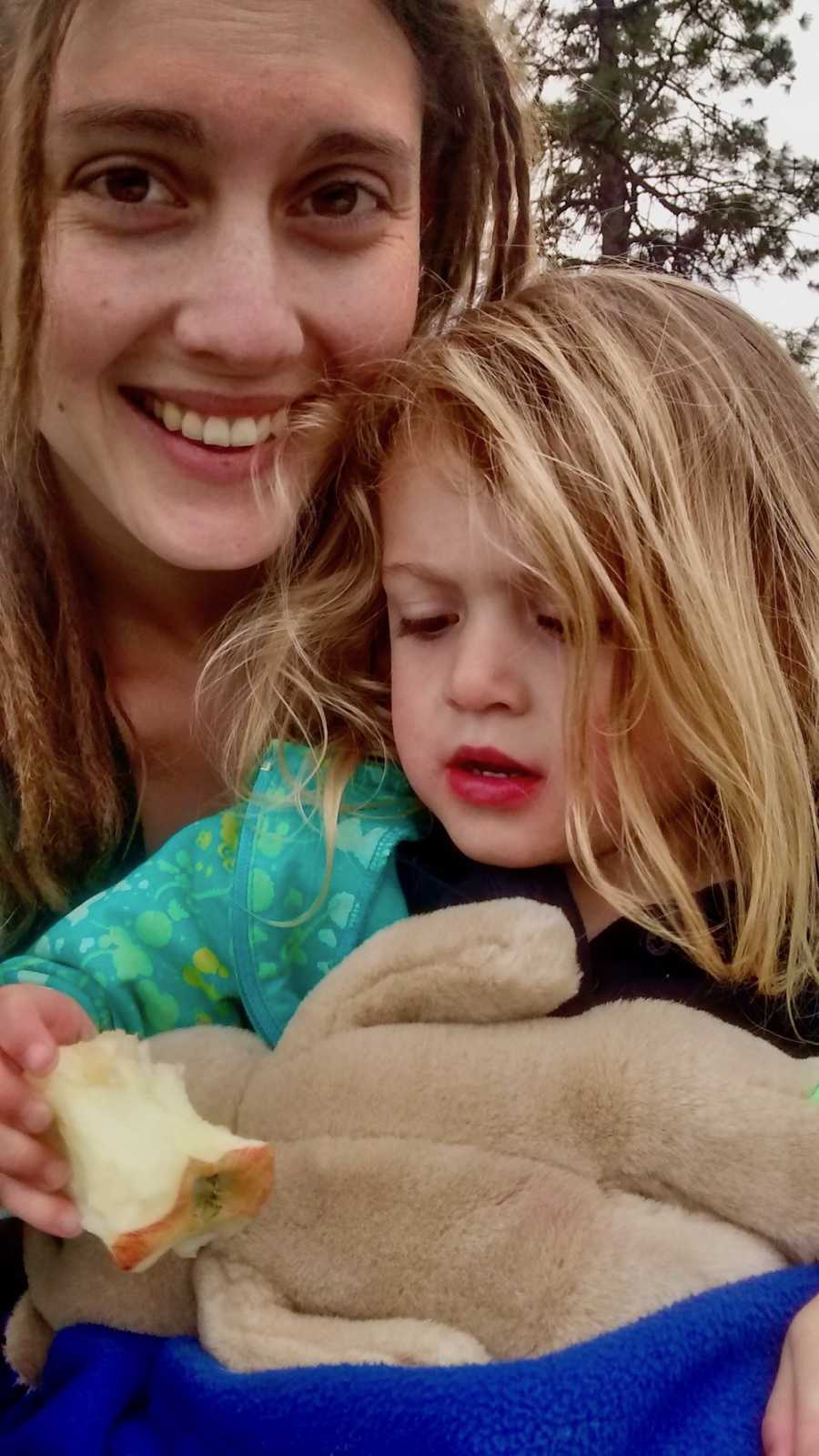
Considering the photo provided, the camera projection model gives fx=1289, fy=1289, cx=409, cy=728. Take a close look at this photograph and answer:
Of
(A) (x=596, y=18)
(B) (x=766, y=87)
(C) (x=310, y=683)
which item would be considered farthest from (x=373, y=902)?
(B) (x=766, y=87)

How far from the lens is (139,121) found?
1511mm

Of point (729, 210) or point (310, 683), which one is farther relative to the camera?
point (729, 210)

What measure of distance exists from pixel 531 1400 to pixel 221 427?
1.22m

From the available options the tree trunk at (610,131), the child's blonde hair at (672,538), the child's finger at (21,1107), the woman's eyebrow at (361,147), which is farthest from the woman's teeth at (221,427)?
the tree trunk at (610,131)

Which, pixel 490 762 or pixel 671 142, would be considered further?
pixel 671 142

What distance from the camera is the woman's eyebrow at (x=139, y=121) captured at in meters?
1.50

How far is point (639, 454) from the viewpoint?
1340 mm

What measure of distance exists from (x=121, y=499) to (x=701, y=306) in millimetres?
778

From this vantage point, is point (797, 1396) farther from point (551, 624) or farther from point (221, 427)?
point (221, 427)

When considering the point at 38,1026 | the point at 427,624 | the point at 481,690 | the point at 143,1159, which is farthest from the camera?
the point at 427,624

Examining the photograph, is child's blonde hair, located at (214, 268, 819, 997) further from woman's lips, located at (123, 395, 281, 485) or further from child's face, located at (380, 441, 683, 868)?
woman's lips, located at (123, 395, 281, 485)

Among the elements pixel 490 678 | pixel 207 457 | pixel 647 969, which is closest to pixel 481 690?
pixel 490 678

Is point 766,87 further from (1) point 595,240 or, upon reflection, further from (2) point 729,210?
(1) point 595,240

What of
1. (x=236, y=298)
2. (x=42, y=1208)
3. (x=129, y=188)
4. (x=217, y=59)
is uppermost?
(x=217, y=59)
